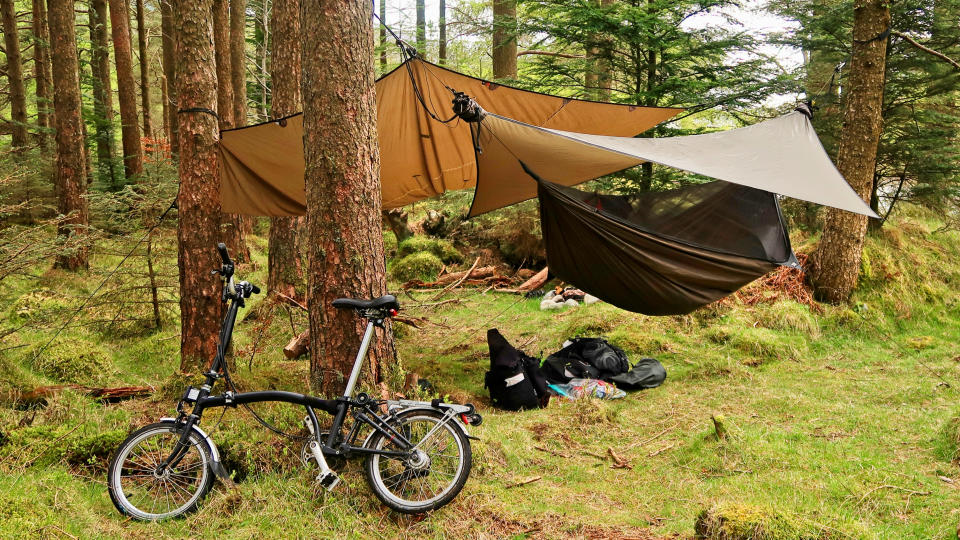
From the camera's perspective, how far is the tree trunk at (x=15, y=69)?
6.82m

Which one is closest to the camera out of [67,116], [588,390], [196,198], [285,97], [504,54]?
[196,198]

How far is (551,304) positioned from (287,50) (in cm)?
333

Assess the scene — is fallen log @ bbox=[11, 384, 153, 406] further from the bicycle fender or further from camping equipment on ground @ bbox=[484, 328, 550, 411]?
Answer: camping equipment on ground @ bbox=[484, 328, 550, 411]

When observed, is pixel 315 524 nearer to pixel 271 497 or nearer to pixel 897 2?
pixel 271 497

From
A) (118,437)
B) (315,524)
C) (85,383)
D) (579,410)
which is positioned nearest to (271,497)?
(315,524)

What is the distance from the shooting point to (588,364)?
12.5 ft

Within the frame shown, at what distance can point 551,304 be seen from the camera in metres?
5.50

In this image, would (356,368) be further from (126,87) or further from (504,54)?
(126,87)

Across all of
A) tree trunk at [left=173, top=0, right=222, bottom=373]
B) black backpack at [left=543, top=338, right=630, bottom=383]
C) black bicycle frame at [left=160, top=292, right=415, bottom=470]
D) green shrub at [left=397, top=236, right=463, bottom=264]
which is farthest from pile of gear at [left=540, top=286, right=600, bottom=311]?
black bicycle frame at [left=160, top=292, right=415, bottom=470]

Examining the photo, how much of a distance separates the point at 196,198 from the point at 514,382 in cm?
206

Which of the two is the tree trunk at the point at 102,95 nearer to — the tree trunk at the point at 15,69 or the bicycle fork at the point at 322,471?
the tree trunk at the point at 15,69

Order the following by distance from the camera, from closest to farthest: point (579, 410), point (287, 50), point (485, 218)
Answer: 1. point (579, 410)
2. point (287, 50)
3. point (485, 218)

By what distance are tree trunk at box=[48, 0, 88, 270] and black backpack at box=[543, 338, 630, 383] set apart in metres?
4.76

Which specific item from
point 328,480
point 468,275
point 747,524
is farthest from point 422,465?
point 468,275
